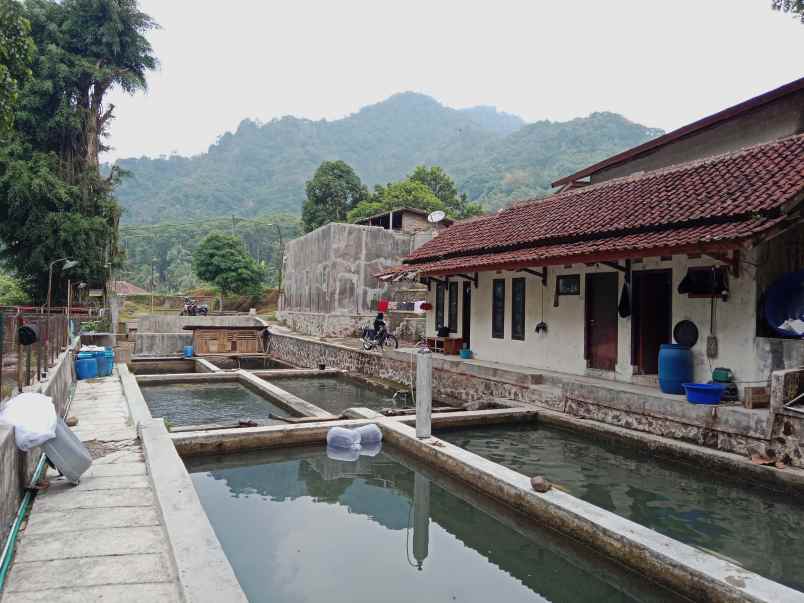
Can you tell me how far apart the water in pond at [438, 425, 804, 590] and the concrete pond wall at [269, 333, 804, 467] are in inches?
19.3

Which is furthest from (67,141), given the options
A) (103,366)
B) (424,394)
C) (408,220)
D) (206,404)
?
(424,394)

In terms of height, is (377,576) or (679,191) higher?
(679,191)

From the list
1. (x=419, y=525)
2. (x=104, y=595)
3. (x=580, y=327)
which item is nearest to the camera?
(x=104, y=595)

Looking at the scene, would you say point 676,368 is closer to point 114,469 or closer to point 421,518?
point 421,518

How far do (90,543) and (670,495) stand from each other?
18.8ft

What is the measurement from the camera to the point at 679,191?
30.7ft

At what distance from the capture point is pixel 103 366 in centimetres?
1302

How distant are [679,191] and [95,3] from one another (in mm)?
26880

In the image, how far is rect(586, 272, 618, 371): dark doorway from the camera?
32.9 ft

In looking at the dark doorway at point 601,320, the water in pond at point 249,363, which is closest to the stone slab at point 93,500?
the dark doorway at point 601,320

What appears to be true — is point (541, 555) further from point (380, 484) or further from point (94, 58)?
point (94, 58)

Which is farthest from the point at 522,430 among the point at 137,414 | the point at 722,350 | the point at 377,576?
the point at 137,414

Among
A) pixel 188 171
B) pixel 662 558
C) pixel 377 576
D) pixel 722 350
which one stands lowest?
pixel 377 576

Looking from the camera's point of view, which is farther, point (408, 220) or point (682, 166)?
point (408, 220)
